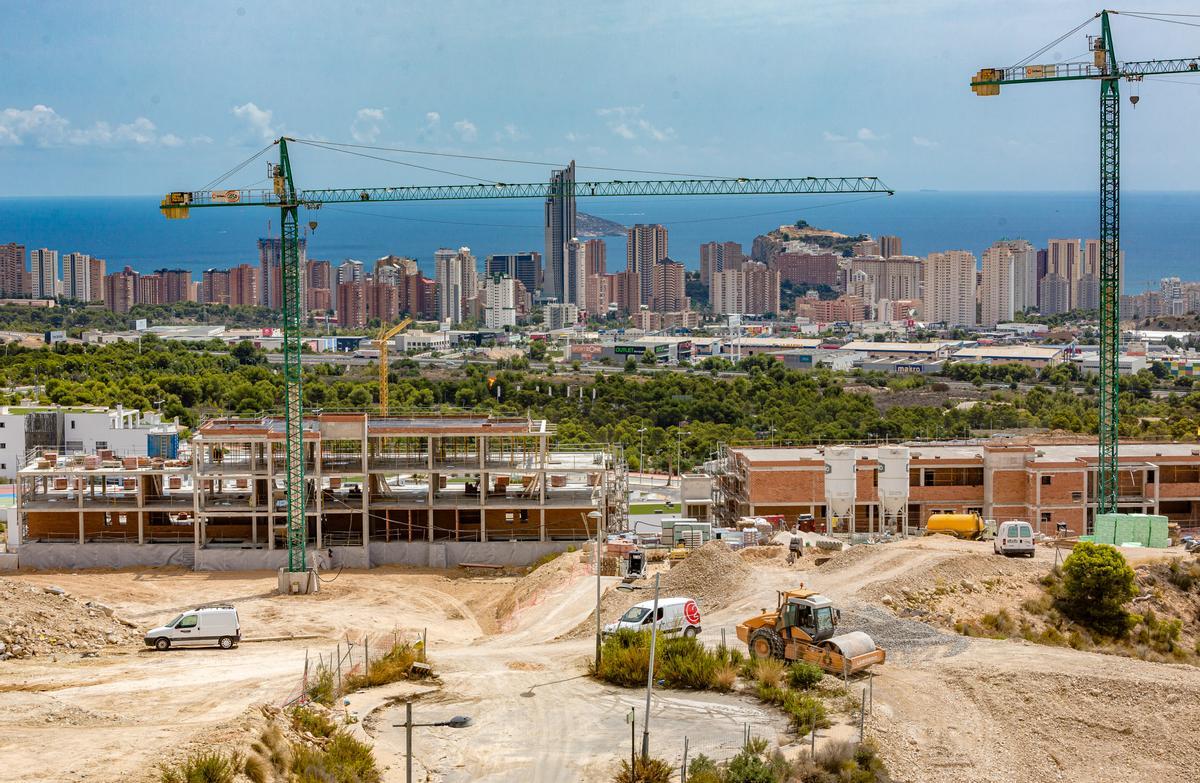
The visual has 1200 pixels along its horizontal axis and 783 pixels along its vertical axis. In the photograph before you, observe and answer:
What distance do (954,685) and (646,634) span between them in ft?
14.2

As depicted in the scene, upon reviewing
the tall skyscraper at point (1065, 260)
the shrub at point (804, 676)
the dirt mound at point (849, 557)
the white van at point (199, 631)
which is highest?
the tall skyscraper at point (1065, 260)

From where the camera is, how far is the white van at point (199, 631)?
929 inches

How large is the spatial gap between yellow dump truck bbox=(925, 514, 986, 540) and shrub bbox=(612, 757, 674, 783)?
18.2 metres

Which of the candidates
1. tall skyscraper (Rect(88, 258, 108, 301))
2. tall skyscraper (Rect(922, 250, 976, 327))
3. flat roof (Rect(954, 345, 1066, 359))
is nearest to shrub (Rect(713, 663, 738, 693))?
flat roof (Rect(954, 345, 1066, 359))

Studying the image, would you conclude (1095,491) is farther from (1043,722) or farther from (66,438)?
(66,438)

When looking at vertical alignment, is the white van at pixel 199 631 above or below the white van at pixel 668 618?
below

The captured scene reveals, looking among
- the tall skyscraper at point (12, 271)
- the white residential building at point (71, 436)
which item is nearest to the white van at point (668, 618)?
the white residential building at point (71, 436)

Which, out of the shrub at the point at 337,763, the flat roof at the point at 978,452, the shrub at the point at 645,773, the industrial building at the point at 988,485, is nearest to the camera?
the shrub at the point at 337,763

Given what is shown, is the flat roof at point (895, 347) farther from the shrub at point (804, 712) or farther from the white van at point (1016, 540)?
the shrub at point (804, 712)

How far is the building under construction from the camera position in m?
33.8

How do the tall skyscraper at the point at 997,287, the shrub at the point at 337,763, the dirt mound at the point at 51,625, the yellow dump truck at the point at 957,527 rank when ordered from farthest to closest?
the tall skyscraper at the point at 997,287 < the yellow dump truck at the point at 957,527 < the dirt mound at the point at 51,625 < the shrub at the point at 337,763

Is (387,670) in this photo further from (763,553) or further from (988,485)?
(988,485)

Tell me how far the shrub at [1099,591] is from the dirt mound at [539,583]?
30.9 feet

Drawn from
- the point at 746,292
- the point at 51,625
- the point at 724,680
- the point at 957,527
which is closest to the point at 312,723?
the point at 724,680
